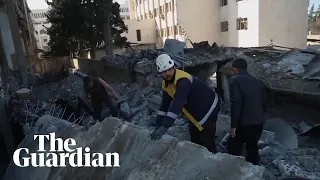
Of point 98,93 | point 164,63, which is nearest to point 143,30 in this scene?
point 98,93

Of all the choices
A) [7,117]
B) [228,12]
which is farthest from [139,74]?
[228,12]

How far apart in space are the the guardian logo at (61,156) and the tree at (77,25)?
49.0 feet

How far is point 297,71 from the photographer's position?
271 inches

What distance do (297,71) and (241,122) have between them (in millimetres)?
4272

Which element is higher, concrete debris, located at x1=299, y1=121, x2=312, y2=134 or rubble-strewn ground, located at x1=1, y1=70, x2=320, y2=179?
rubble-strewn ground, located at x1=1, y1=70, x2=320, y2=179

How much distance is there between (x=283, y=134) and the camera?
480 centimetres

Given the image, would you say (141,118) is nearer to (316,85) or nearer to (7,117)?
(7,117)

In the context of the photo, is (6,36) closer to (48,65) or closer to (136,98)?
(48,65)

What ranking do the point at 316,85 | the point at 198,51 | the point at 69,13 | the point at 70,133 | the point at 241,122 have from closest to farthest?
the point at 70,133
the point at 241,122
the point at 316,85
the point at 198,51
the point at 69,13

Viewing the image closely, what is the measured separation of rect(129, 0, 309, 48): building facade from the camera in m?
22.0

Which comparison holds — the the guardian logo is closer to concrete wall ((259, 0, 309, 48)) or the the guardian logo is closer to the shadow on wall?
the shadow on wall

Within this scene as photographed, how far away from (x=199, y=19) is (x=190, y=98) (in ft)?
Result: 84.2

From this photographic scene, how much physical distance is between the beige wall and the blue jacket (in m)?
31.9

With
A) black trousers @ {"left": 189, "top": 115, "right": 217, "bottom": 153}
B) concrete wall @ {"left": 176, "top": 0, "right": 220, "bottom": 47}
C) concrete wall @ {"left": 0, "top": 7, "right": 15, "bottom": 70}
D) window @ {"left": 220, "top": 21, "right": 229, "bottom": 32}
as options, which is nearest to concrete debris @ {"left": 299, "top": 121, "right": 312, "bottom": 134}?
black trousers @ {"left": 189, "top": 115, "right": 217, "bottom": 153}
